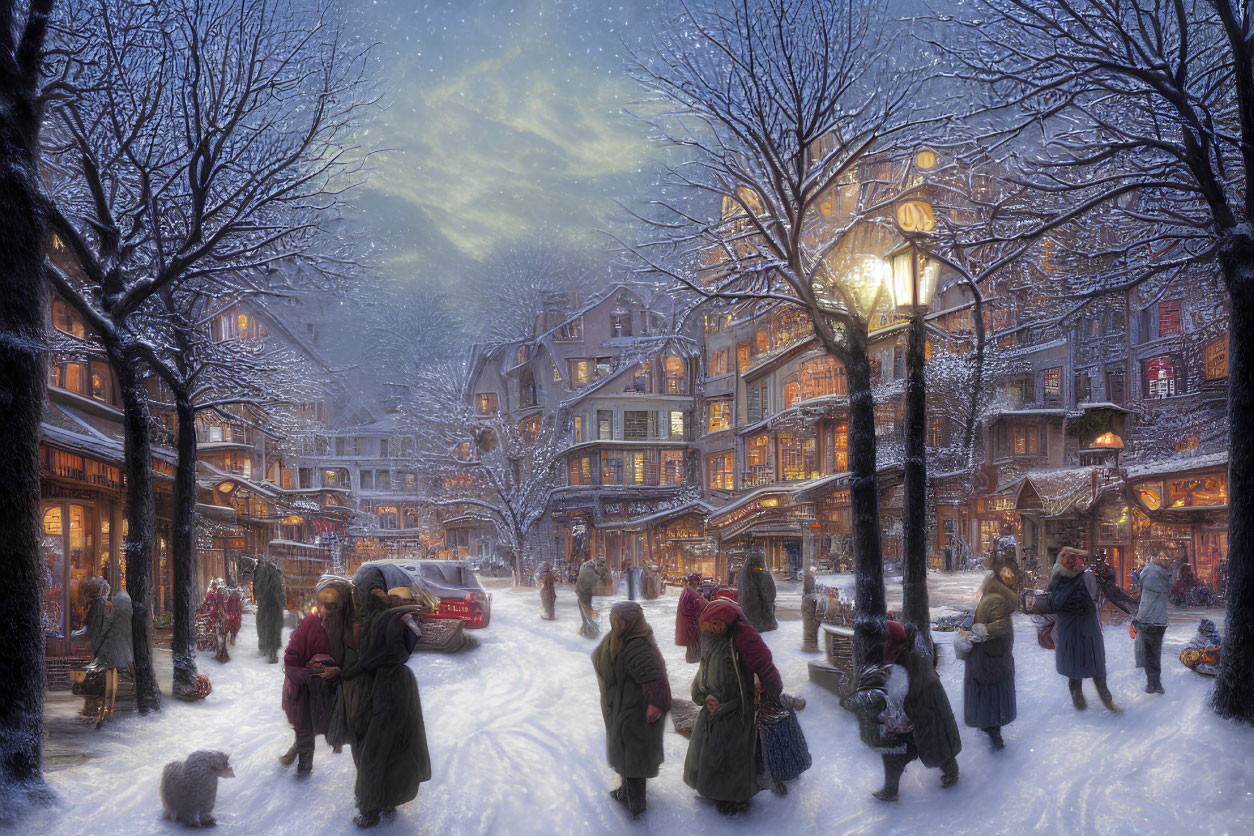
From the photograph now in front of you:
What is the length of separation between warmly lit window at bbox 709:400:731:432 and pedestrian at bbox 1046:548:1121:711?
2401cm

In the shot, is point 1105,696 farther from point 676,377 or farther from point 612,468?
point 676,377

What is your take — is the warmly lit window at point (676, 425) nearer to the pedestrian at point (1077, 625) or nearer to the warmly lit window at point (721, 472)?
the warmly lit window at point (721, 472)

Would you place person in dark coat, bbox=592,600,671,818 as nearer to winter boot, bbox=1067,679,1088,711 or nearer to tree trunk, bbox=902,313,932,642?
tree trunk, bbox=902,313,932,642

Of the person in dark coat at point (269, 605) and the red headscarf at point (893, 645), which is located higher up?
the red headscarf at point (893, 645)

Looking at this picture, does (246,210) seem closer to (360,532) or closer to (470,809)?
(470,809)

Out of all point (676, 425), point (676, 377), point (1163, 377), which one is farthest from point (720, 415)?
point (1163, 377)

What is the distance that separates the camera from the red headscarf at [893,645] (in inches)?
247

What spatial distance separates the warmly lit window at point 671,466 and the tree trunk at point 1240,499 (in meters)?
27.2

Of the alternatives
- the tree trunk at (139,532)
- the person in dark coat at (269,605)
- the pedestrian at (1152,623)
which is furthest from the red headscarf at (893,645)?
the person in dark coat at (269,605)

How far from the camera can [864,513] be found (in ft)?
30.5

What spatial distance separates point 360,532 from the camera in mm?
38250

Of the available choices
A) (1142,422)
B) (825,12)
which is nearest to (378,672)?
(825,12)

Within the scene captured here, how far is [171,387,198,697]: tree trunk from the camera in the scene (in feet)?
34.9

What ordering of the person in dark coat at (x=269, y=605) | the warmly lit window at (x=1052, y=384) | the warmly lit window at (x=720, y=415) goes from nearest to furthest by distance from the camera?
the person in dark coat at (x=269, y=605)
the warmly lit window at (x=1052, y=384)
the warmly lit window at (x=720, y=415)
